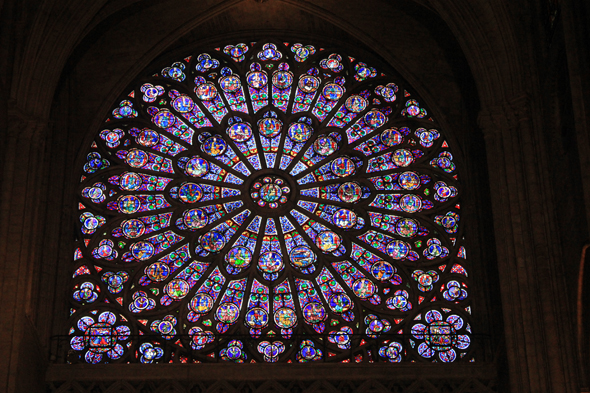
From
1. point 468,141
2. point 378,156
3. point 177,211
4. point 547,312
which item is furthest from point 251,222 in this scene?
point 547,312

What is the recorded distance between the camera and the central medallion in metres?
15.5

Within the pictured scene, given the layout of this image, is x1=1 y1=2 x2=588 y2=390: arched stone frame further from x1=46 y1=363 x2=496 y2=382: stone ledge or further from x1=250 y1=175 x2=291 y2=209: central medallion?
x1=250 y1=175 x2=291 y2=209: central medallion

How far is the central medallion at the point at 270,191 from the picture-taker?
51.0 feet

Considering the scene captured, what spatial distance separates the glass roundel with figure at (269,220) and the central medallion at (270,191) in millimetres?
28

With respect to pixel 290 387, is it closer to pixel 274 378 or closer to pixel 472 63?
pixel 274 378

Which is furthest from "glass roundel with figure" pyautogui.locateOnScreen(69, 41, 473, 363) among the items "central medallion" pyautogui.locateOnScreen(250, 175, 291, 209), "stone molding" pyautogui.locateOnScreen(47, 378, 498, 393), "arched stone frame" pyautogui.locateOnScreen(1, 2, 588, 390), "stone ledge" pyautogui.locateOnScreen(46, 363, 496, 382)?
"arched stone frame" pyautogui.locateOnScreen(1, 2, 588, 390)

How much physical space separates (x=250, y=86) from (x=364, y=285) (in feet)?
12.2

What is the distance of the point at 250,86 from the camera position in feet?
54.5

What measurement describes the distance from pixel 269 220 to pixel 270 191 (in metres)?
0.46

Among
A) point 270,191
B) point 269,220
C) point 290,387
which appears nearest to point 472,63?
point 270,191

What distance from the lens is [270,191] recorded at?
15633mm

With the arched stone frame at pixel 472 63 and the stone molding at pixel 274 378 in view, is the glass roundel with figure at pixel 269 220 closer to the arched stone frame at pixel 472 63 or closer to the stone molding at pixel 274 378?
the stone molding at pixel 274 378

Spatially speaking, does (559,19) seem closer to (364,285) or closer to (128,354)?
(364,285)

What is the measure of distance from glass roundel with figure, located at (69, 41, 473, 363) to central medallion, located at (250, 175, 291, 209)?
0.03 metres
